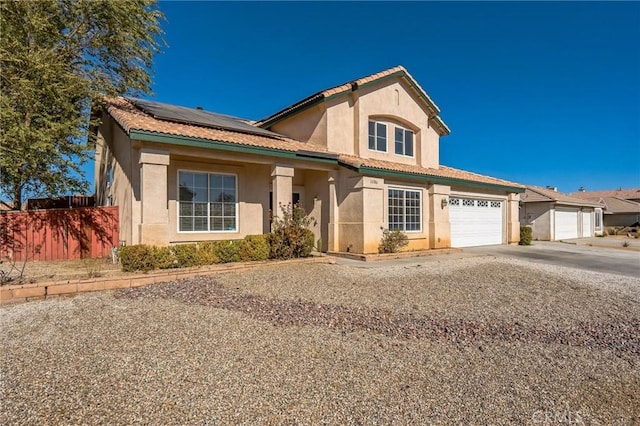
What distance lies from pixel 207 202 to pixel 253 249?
293cm

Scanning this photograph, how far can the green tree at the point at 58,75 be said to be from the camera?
10669 mm

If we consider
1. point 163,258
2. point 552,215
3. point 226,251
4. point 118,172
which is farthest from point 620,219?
point 118,172

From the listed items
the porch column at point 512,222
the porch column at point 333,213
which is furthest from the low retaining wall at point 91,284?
the porch column at point 512,222

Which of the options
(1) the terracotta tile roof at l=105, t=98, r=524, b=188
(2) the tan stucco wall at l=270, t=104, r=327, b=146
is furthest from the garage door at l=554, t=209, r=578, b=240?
(2) the tan stucco wall at l=270, t=104, r=327, b=146

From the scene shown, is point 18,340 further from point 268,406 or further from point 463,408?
point 463,408

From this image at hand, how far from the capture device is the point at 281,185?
1190 centimetres

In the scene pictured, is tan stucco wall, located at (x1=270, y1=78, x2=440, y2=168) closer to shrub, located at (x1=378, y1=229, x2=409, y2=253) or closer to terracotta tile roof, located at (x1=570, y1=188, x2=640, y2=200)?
shrub, located at (x1=378, y1=229, x2=409, y2=253)

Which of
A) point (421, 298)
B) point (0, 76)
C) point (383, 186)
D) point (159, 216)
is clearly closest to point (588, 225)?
point (383, 186)

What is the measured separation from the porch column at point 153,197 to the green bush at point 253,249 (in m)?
2.08

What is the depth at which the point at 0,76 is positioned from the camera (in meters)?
10.9

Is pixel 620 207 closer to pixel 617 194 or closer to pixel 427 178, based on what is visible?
pixel 617 194

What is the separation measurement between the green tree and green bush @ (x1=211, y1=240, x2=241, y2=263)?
6.35 metres

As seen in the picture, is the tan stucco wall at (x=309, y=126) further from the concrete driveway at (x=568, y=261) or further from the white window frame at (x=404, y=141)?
the concrete driveway at (x=568, y=261)

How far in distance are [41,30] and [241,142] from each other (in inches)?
295
